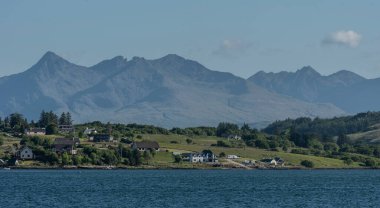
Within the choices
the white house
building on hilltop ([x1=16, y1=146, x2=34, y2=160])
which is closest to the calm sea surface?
building on hilltop ([x1=16, y1=146, x2=34, y2=160])

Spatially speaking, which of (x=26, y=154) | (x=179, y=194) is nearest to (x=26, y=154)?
(x=26, y=154)

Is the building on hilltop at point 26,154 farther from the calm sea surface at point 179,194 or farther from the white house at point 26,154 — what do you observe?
the calm sea surface at point 179,194

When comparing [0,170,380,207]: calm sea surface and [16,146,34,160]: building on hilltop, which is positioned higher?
[16,146,34,160]: building on hilltop

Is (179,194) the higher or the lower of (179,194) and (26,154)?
the lower

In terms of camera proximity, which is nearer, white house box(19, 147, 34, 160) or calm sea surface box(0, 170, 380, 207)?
calm sea surface box(0, 170, 380, 207)

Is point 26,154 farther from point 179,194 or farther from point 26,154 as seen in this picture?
point 179,194

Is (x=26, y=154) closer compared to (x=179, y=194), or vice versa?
(x=179, y=194)

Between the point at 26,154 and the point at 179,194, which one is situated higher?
the point at 26,154

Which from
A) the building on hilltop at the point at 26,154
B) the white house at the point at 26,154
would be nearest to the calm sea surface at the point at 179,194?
the building on hilltop at the point at 26,154

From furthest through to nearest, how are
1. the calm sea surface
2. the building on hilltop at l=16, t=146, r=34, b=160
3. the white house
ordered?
the white house
the building on hilltop at l=16, t=146, r=34, b=160
the calm sea surface

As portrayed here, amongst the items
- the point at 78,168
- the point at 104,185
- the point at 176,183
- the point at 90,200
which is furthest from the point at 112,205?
the point at 78,168

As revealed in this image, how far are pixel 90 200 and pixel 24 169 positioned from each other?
309 ft

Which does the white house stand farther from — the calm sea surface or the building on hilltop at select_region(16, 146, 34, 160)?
the calm sea surface

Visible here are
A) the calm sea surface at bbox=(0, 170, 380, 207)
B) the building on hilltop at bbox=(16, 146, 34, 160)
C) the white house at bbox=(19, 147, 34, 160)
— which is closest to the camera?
the calm sea surface at bbox=(0, 170, 380, 207)
